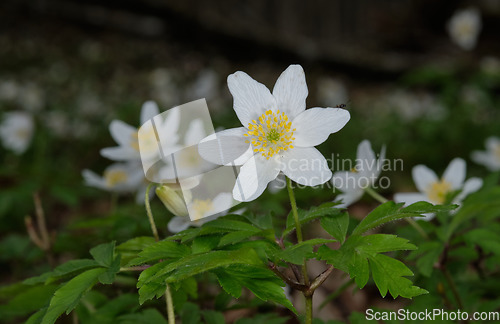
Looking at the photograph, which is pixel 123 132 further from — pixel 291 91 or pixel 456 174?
pixel 456 174

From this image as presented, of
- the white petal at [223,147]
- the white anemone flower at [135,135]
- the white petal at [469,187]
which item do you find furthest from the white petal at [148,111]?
the white petal at [469,187]

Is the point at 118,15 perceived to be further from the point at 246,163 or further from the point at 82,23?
the point at 246,163

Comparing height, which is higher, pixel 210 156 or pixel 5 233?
pixel 210 156

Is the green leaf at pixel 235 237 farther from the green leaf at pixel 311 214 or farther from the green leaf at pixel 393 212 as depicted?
the green leaf at pixel 393 212

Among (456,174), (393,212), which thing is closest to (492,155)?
(456,174)

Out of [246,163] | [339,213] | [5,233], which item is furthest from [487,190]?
[5,233]
